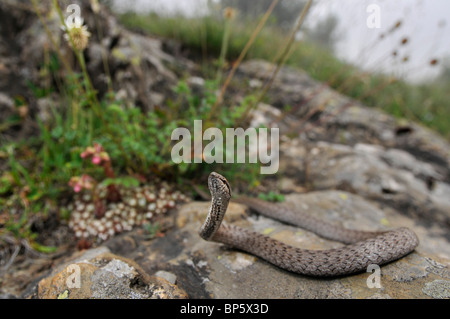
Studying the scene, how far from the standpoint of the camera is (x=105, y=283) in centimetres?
206

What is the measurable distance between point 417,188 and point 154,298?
450cm

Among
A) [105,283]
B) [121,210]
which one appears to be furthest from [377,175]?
[105,283]

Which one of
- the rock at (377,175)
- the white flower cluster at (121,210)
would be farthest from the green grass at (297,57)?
the white flower cluster at (121,210)

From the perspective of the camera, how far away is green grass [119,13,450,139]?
7.52 m

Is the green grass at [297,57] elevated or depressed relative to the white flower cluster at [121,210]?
elevated

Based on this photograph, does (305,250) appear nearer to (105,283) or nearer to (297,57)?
(105,283)

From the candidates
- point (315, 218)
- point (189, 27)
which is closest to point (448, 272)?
point (315, 218)

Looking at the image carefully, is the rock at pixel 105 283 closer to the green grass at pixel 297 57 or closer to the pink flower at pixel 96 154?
the pink flower at pixel 96 154

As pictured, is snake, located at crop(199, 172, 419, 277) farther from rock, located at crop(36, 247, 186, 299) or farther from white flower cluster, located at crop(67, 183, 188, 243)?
white flower cluster, located at crop(67, 183, 188, 243)

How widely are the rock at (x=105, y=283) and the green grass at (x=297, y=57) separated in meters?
4.98

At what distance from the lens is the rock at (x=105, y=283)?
6.64 feet

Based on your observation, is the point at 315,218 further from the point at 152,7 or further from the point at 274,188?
the point at 152,7

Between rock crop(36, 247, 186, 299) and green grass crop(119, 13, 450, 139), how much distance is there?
196 inches

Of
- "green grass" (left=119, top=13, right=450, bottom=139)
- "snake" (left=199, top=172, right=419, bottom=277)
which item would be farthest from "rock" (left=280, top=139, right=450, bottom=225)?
"green grass" (left=119, top=13, right=450, bottom=139)
